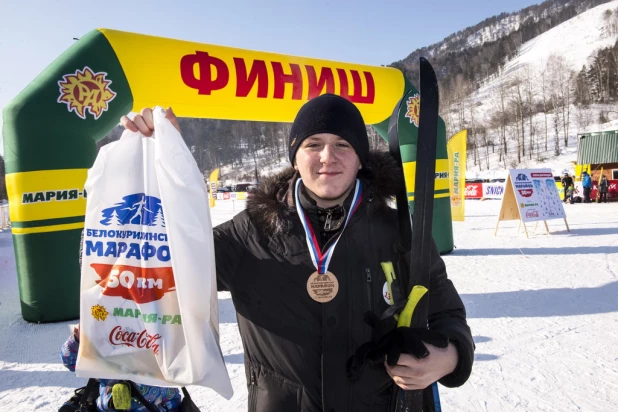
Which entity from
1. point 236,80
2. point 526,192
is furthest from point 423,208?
point 526,192

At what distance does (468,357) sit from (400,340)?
31cm

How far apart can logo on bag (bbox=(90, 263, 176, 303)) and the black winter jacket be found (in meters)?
0.20

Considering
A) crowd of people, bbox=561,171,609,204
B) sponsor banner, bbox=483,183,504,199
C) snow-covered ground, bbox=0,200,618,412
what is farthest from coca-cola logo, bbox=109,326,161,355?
sponsor banner, bbox=483,183,504,199

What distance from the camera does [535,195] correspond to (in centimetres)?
812

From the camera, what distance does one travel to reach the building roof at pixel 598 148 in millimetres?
19188

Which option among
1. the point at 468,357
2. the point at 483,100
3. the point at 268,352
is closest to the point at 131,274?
the point at 268,352

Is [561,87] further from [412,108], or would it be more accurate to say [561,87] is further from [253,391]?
[253,391]

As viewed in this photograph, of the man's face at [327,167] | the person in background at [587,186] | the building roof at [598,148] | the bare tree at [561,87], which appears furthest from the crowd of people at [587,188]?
the bare tree at [561,87]

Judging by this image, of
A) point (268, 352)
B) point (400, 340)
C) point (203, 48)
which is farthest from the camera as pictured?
point (203, 48)

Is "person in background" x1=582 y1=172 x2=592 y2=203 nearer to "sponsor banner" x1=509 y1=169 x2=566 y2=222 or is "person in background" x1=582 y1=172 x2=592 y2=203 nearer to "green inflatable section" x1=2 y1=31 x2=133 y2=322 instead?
"sponsor banner" x1=509 y1=169 x2=566 y2=222

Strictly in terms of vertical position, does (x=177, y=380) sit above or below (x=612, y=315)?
above

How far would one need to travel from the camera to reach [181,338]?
3.77 feet

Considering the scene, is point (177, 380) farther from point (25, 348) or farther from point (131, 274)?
point (25, 348)

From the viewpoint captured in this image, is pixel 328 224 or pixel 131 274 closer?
pixel 131 274
